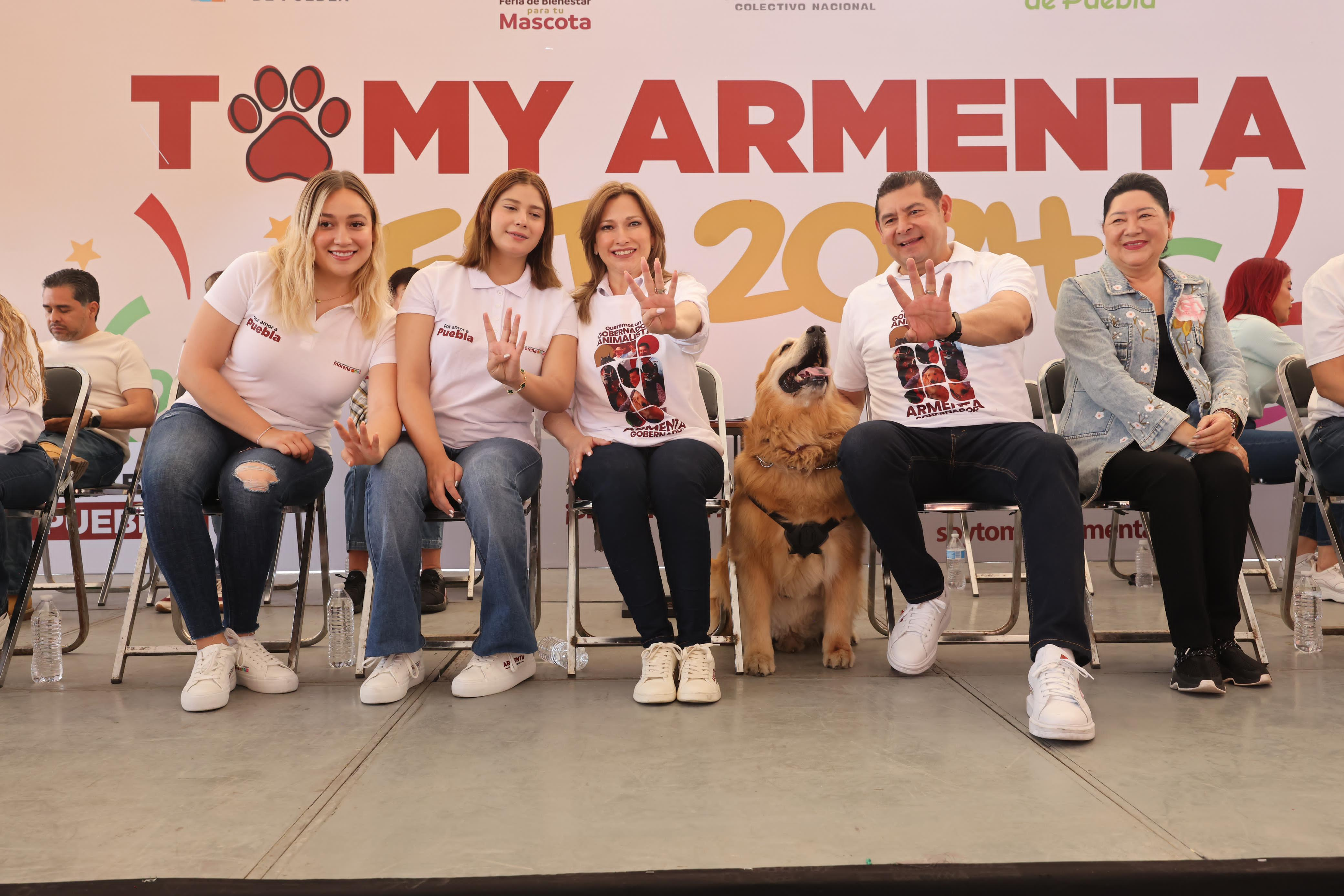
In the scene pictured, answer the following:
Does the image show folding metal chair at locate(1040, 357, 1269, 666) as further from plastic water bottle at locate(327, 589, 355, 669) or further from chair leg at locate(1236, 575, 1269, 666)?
plastic water bottle at locate(327, 589, 355, 669)

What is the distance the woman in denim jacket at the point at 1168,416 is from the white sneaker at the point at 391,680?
183 centimetres

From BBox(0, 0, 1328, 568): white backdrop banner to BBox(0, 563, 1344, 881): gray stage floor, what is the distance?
2528mm

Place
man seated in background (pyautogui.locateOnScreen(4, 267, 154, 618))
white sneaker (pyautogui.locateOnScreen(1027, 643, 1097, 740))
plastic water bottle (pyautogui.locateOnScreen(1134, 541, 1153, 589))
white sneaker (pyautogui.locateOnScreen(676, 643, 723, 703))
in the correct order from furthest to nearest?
plastic water bottle (pyautogui.locateOnScreen(1134, 541, 1153, 589))
man seated in background (pyautogui.locateOnScreen(4, 267, 154, 618))
white sneaker (pyautogui.locateOnScreen(676, 643, 723, 703))
white sneaker (pyautogui.locateOnScreen(1027, 643, 1097, 740))

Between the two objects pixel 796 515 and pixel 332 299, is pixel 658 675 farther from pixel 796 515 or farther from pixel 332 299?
pixel 332 299

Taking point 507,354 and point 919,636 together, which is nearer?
point 507,354

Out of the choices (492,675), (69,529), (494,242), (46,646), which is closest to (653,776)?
(492,675)

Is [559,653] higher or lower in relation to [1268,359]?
lower

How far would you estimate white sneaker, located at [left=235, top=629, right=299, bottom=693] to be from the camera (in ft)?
7.82

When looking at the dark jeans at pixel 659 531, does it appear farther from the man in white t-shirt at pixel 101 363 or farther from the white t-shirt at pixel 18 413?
the man in white t-shirt at pixel 101 363

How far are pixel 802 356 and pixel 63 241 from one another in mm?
3823

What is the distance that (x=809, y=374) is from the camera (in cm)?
265

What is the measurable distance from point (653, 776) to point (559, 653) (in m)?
1.11

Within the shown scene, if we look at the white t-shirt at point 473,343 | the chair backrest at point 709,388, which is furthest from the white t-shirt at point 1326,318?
the white t-shirt at point 473,343

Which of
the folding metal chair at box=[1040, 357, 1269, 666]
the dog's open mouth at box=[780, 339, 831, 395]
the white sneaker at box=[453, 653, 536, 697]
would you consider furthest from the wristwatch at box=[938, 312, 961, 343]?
the white sneaker at box=[453, 653, 536, 697]
